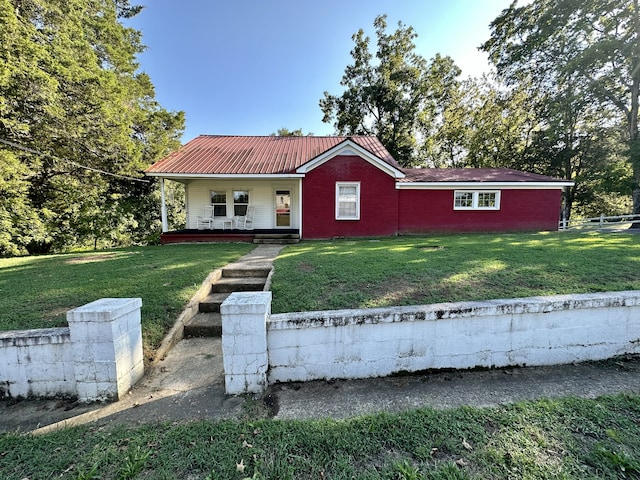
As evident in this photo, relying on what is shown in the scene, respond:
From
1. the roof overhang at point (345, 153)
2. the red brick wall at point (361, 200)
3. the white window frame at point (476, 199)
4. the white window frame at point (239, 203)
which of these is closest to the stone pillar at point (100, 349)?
the red brick wall at point (361, 200)

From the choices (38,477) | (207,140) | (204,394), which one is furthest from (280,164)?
(38,477)

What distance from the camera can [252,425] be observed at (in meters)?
2.33

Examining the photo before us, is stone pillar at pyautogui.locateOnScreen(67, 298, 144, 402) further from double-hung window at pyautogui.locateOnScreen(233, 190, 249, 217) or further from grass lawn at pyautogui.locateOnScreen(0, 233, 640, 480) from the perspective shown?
double-hung window at pyautogui.locateOnScreen(233, 190, 249, 217)

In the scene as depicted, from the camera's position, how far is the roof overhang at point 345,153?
1139 cm

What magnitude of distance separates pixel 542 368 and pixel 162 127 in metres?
21.4

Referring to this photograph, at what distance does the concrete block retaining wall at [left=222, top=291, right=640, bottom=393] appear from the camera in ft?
9.10

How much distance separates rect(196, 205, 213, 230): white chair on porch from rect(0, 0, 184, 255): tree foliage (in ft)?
16.5

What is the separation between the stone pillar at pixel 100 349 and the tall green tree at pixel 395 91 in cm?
2529

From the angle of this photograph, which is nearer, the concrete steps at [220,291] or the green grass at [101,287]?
the green grass at [101,287]

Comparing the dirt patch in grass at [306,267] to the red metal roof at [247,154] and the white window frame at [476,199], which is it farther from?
the white window frame at [476,199]

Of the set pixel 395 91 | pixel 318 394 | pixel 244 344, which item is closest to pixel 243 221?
pixel 244 344

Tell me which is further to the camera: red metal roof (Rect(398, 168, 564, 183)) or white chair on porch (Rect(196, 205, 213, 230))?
white chair on porch (Rect(196, 205, 213, 230))

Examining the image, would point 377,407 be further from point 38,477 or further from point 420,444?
point 38,477

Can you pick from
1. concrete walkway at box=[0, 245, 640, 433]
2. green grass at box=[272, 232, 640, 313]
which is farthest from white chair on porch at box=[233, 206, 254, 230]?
concrete walkway at box=[0, 245, 640, 433]
